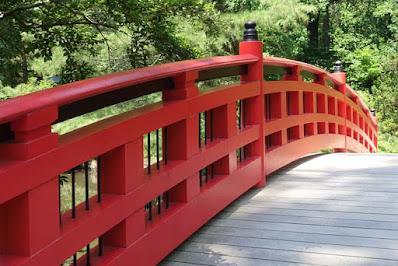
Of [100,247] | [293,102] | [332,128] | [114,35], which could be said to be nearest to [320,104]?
[332,128]

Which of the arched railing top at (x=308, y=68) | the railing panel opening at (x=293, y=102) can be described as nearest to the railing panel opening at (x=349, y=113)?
the arched railing top at (x=308, y=68)

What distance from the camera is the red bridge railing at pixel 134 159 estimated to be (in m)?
1.83

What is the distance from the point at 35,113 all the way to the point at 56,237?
447 millimetres

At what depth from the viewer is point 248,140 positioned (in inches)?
159

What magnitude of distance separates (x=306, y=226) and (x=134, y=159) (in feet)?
4.25

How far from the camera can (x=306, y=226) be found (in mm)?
3316

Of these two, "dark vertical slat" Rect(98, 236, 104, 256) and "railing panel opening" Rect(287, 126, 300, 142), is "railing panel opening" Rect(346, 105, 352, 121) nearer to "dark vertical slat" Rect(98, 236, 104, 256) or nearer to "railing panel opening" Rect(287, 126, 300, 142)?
"railing panel opening" Rect(287, 126, 300, 142)

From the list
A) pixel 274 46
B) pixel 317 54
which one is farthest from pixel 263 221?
pixel 317 54

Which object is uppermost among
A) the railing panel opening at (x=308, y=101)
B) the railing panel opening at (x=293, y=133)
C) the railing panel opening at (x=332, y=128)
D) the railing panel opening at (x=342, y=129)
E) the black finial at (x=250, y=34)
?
the black finial at (x=250, y=34)

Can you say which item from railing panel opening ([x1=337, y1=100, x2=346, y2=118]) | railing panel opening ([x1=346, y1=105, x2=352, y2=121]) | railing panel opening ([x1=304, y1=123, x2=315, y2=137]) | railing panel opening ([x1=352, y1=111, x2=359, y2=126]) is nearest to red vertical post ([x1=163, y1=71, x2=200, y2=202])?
railing panel opening ([x1=304, y1=123, x2=315, y2=137])

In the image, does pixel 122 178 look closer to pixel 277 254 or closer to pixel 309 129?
pixel 277 254

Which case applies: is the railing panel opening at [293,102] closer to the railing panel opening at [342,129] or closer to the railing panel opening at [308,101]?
the railing panel opening at [308,101]

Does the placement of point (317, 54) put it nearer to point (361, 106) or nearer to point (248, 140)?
point (361, 106)

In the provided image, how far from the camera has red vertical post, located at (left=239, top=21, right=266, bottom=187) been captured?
4227 mm
